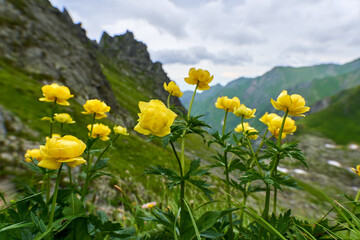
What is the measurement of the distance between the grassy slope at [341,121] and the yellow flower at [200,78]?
4040 inches

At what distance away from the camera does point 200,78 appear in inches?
77.0

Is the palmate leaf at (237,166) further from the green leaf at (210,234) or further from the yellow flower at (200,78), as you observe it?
the yellow flower at (200,78)

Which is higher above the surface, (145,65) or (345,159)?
(145,65)

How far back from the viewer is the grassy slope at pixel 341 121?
Answer: 9306 cm

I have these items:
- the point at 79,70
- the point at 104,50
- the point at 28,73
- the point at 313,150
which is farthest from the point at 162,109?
the point at 104,50

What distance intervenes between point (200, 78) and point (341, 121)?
131 m

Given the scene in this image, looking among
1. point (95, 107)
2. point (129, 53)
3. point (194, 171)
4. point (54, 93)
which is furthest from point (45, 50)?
point (129, 53)

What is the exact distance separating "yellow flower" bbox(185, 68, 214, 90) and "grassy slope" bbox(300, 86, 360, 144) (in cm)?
→ 10262

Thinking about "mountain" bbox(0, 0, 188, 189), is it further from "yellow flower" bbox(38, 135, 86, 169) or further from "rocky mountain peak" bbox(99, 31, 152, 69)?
"rocky mountain peak" bbox(99, 31, 152, 69)

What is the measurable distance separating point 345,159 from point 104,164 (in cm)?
10625

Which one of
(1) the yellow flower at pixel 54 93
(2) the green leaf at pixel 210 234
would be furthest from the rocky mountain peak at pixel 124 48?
(2) the green leaf at pixel 210 234

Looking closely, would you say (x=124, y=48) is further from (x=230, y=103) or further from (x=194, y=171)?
(x=194, y=171)

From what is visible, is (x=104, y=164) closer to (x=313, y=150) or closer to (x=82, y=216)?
(x=82, y=216)

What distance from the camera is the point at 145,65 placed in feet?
447
